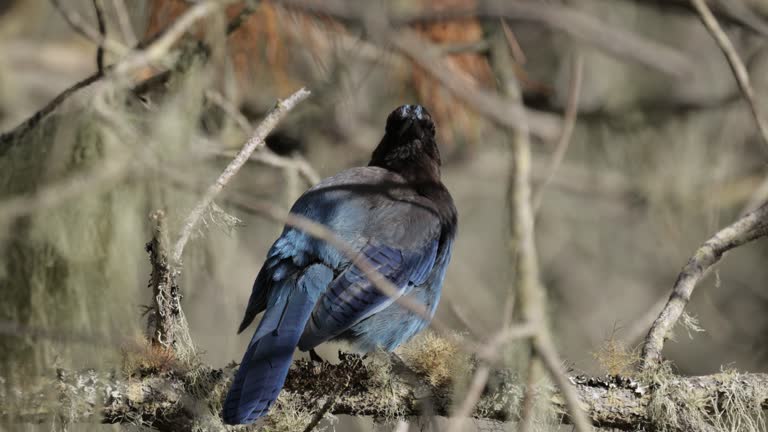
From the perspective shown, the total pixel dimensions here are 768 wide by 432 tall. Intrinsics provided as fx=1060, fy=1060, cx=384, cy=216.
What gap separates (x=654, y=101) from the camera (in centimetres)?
654

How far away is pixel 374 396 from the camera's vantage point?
3160 mm

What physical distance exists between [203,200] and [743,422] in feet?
5.83

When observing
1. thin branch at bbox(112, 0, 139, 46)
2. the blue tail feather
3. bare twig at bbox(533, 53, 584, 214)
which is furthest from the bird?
thin branch at bbox(112, 0, 139, 46)

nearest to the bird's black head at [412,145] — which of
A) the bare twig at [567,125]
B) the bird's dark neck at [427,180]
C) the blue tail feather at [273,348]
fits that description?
the bird's dark neck at [427,180]

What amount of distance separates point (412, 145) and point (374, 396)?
1.67 metres

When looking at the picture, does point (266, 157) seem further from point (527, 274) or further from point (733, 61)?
point (733, 61)

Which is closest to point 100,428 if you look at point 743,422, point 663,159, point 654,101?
point 743,422

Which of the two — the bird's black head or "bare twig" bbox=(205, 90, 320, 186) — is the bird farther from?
"bare twig" bbox=(205, 90, 320, 186)

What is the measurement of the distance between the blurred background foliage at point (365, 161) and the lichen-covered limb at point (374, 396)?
0.17 metres

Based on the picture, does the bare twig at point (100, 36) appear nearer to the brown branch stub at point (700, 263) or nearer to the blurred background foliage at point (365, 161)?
the blurred background foliage at point (365, 161)

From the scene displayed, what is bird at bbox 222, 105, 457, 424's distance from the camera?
11.6ft

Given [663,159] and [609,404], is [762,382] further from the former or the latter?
[663,159]

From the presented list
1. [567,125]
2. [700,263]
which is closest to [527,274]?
[567,125]

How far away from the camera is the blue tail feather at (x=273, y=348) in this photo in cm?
300
